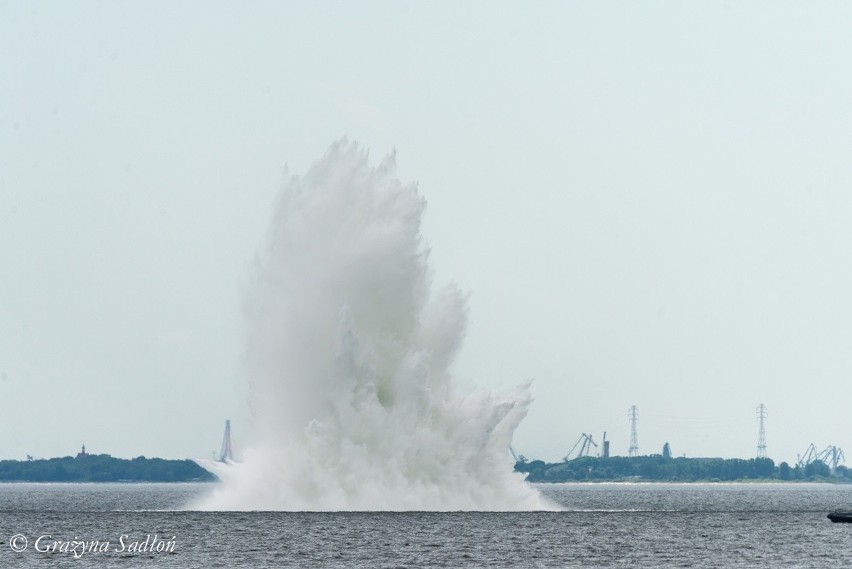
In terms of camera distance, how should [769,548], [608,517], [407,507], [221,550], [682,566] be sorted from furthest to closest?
[608,517] → [407,507] → [769,548] → [221,550] → [682,566]

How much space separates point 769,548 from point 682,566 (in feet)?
56.0

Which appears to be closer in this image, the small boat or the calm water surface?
the calm water surface

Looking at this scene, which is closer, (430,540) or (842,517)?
(430,540)

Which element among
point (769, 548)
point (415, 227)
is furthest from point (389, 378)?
point (769, 548)

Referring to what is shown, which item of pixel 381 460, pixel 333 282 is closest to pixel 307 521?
pixel 381 460

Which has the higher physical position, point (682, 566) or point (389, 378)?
point (389, 378)

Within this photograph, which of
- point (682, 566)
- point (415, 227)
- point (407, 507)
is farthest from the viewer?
point (415, 227)

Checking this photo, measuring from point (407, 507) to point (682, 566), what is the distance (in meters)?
26.7

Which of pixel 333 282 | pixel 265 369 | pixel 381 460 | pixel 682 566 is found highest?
pixel 333 282

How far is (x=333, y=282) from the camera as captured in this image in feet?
330

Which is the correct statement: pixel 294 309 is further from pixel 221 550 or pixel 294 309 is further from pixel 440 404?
Result: pixel 221 550

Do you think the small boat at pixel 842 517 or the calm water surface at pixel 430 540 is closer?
the calm water surface at pixel 430 540

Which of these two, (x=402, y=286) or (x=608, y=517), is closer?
(x=402, y=286)

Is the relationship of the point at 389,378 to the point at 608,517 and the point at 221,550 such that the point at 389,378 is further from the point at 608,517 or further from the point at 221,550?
the point at 608,517
